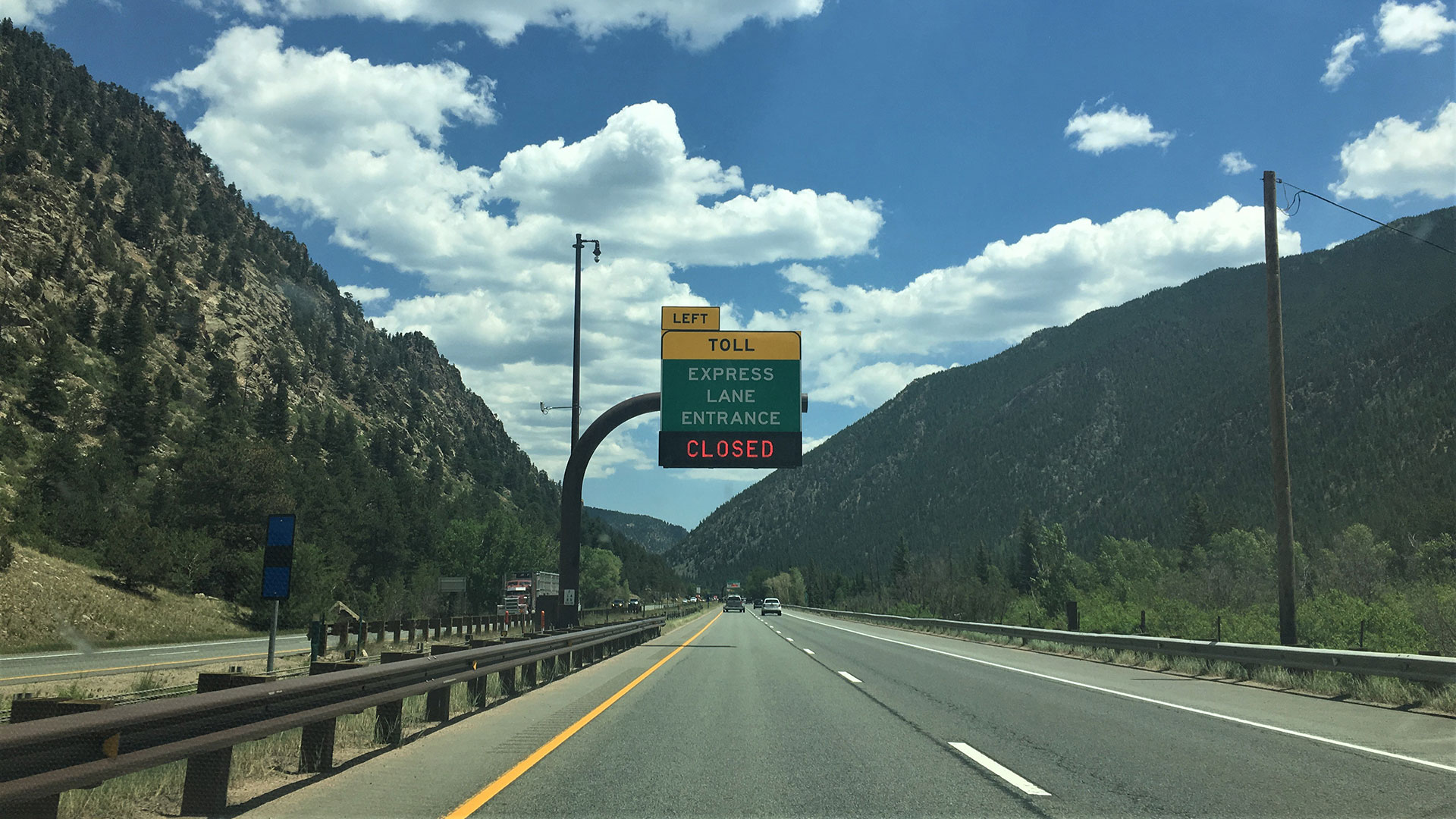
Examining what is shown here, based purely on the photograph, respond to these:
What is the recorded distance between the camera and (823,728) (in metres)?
10.0

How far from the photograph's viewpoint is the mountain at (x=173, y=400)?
5503cm

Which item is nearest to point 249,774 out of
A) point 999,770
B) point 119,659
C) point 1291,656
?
point 999,770

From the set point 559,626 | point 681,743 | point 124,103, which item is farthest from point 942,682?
point 124,103

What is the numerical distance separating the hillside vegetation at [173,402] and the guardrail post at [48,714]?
118 feet

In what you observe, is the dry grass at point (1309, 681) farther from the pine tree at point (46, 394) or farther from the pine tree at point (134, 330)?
the pine tree at point (134, 330)

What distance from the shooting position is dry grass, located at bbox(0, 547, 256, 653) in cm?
3198

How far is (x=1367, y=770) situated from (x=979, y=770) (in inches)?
120

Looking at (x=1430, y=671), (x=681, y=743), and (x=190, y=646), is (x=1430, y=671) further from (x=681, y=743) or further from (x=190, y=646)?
(x=190, y=646)

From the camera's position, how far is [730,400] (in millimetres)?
25078

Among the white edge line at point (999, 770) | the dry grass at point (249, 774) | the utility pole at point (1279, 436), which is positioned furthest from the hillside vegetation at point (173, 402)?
the utility pole at point (1279, 436)

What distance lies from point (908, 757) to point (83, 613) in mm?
37949

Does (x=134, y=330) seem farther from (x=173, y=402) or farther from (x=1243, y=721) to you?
(x=1243, y=721)

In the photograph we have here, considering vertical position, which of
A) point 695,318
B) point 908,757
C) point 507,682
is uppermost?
point 695,318

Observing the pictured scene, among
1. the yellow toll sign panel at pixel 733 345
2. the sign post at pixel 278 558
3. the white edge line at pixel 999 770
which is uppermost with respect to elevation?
the yellow toll sign panel at pixel 733 345
